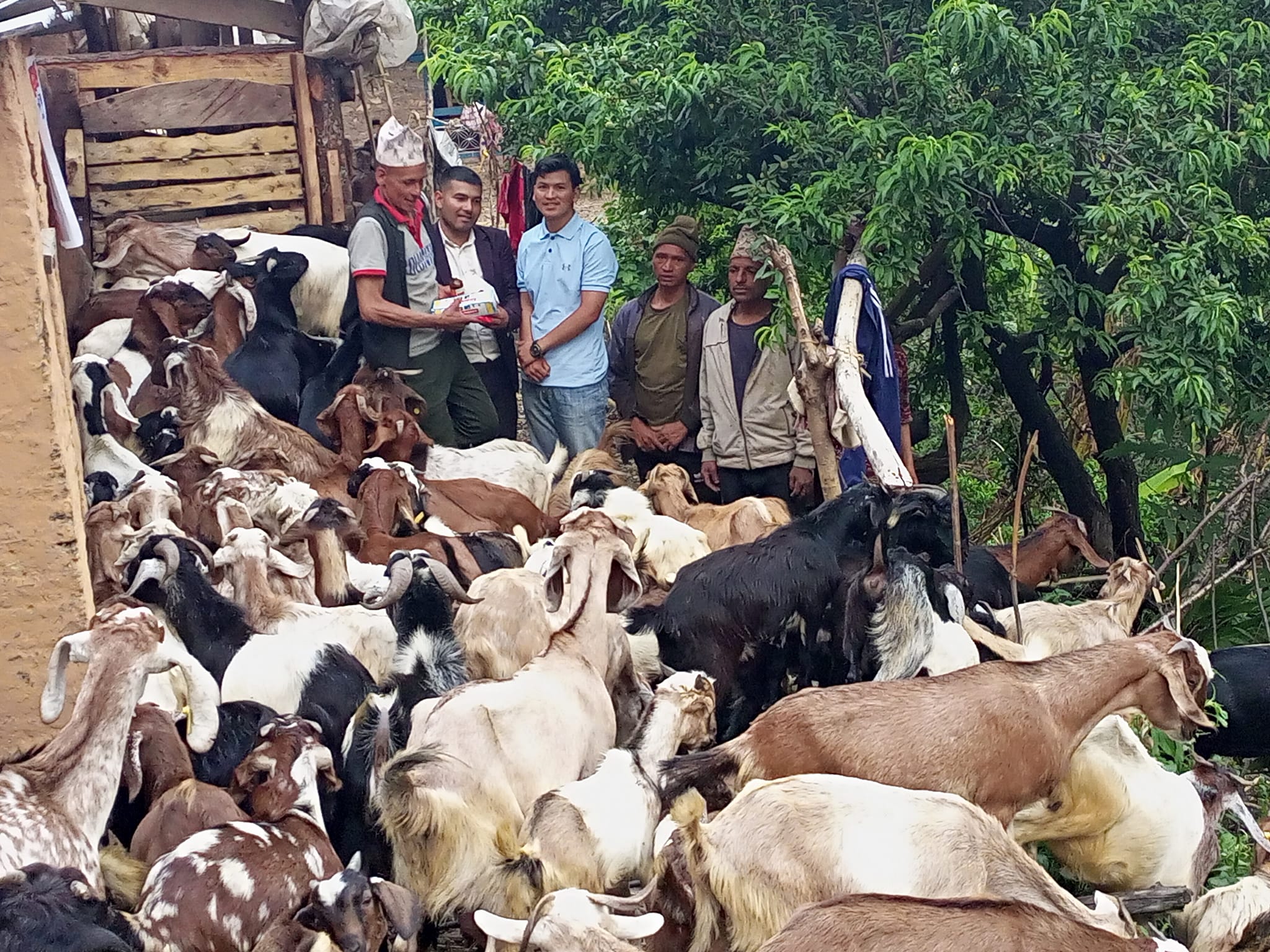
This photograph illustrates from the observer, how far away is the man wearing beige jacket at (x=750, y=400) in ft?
25.3

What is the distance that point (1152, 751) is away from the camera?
21.0 feet

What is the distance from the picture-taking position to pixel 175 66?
8906mm

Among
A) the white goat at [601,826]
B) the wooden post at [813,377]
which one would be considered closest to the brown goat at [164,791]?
the white goat at [601,826]

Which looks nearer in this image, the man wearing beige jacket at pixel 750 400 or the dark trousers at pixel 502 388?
the man wearing beige jacket at pixel 750 400

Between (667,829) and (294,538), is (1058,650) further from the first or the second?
(294,538)

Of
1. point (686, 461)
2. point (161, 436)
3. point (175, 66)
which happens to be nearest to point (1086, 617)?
point (686, 461)

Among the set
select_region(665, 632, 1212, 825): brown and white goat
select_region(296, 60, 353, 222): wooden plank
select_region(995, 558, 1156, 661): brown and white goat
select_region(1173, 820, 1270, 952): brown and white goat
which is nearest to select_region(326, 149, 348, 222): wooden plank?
select_region(296, 60, 353, 222): wooden plank

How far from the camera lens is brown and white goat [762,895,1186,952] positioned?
3.44 m

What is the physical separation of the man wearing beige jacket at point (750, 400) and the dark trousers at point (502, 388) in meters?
1.18

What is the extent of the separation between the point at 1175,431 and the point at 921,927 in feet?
15.8

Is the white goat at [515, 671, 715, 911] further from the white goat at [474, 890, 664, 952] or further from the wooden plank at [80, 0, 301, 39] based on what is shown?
the wooden plank at [80, 0, 301, 39]

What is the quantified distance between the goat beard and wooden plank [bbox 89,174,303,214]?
5.14 meters

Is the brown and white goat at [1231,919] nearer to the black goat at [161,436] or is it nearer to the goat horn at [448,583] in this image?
the goat horn at [448,583]

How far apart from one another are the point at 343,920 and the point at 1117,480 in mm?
6293
